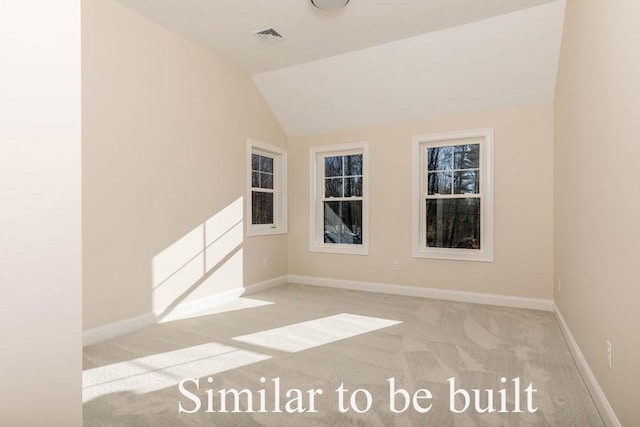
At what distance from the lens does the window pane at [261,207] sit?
16.9 feet

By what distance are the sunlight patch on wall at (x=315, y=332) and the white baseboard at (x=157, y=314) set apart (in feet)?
3.42

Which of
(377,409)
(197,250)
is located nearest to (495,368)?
(377,409)

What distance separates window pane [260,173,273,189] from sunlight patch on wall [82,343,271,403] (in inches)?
112

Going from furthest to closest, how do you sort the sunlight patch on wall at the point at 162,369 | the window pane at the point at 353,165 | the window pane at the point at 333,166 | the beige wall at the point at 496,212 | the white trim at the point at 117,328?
the window pane at the point at 333,166 < the window pane at the point at 353,165 < the beige wall at the point at 496,212 < the white trim at the point at 117,328 < the sunlight patch on wall at the point at 162,369

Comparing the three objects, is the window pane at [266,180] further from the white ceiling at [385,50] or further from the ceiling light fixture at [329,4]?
the ceiling light fixture at [329,4]

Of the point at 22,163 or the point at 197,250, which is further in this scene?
the point at 197,250

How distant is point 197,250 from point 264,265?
4.31 feet

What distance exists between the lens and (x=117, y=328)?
3217mm

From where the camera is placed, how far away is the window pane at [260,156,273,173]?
537 cm

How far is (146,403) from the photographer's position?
2.05 m

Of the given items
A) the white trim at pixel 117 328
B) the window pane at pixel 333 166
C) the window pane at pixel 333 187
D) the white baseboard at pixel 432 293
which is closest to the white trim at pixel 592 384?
the white baseboard at pixel 432 293

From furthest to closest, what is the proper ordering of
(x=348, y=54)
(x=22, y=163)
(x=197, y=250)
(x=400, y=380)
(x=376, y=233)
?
(x=376, y=233), (x=348, y=54), (x=197, y=250), (x=400, y=380), (x=22, y=163)

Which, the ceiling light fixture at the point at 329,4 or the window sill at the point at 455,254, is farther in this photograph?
the window sill at the point at 455,254

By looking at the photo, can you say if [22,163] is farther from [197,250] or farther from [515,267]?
[515,267]
